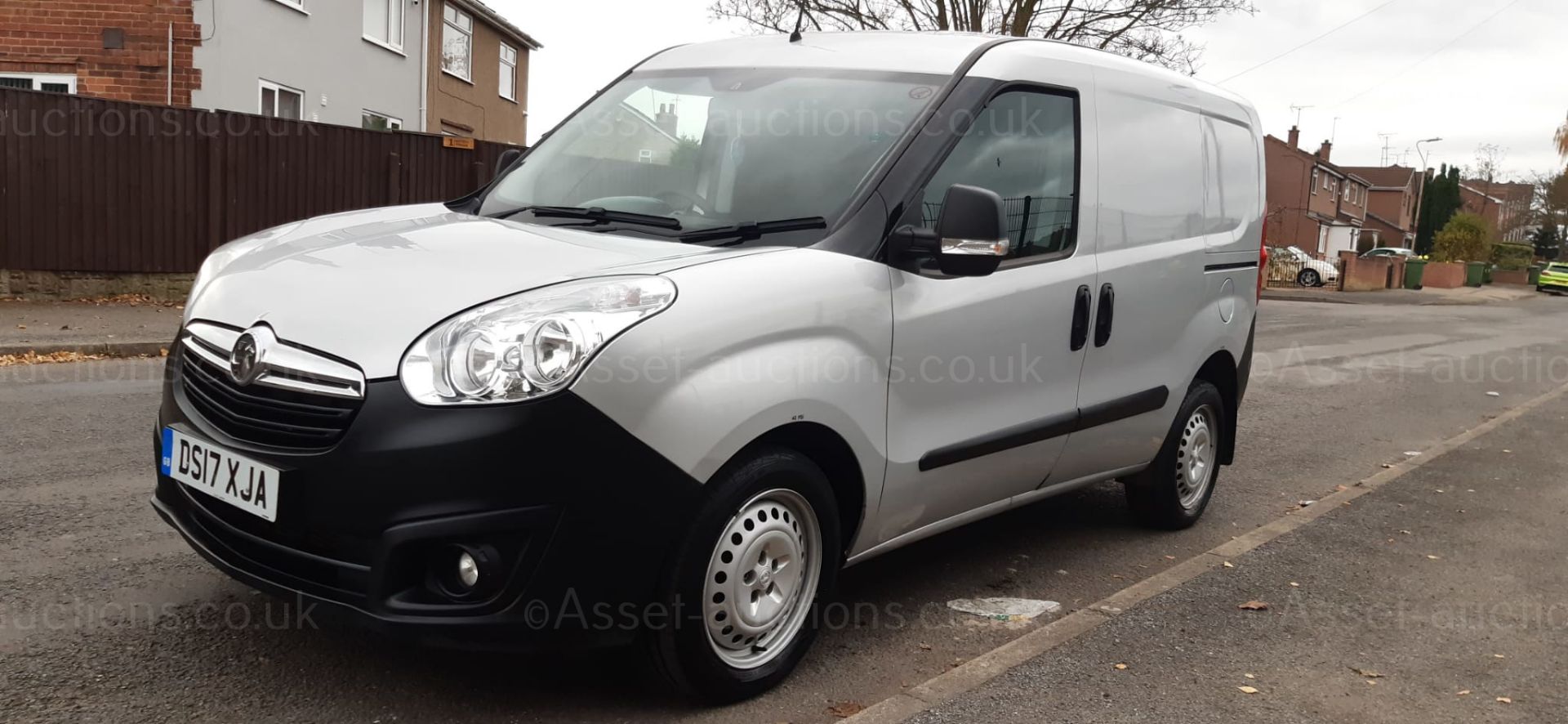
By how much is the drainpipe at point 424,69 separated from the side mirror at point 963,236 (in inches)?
892

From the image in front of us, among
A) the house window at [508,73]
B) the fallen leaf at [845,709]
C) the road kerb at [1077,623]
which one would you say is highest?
the house window at [508,73]

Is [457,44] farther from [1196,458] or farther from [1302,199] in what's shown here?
[1302,199]

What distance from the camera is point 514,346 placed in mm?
2779

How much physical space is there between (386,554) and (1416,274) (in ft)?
158

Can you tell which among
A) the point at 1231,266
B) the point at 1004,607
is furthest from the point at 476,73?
the point at 1004,607

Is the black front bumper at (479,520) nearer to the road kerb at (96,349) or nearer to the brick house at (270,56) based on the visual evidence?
the road kerb at (96,349)

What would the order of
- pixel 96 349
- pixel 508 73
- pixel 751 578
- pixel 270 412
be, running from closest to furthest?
pixel 270 412, pixel 751 578, pixel 96 349, pixel 508 73

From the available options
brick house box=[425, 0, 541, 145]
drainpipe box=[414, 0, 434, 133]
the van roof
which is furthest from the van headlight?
brick house box=[425, 0, 541, 145]

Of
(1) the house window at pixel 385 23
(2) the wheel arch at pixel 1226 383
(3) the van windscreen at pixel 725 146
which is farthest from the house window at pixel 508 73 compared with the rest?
(3) the van windscreen at pixel 725 146

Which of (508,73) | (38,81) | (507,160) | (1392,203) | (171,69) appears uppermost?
(1392,203)

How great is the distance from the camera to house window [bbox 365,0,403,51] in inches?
891

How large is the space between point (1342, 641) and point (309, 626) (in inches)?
133

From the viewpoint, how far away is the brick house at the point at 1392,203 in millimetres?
92250

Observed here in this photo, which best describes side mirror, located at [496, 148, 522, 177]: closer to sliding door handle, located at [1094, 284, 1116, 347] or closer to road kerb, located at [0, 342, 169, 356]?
sliding door handle, located at [1094, 284, 1116, 347]
